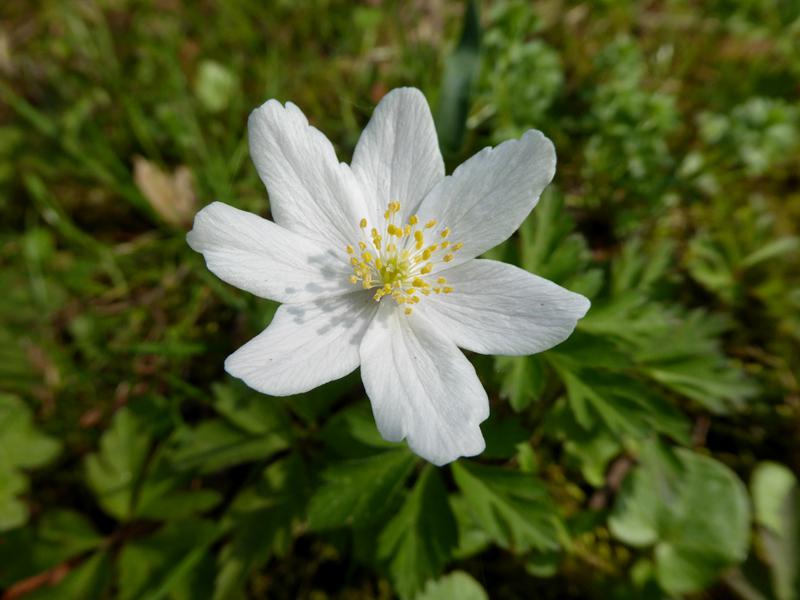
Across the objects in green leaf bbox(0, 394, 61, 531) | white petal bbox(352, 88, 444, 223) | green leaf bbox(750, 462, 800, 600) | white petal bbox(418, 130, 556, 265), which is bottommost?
green leaf bbox(750, 462, 800, 600)

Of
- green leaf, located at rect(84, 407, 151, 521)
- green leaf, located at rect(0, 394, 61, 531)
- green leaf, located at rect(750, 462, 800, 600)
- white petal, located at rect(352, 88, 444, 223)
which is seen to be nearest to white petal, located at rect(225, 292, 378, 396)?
white petal, located at rect(352, 88, 444, 223)

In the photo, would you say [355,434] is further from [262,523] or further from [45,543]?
[45,543]

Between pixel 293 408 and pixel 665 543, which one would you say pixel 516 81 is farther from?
pixel 665 543

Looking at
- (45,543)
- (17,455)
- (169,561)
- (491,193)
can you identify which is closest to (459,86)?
(491,193)

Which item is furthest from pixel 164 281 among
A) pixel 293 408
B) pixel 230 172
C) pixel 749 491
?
pixel 749 491

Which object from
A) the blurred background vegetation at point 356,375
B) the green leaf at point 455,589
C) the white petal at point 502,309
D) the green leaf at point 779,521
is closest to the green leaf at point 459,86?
the blurred background vegetation at point 356,375

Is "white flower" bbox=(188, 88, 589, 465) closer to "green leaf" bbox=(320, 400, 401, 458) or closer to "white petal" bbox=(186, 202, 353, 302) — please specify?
"white petal" bbox=(186, 202, 353, 302)

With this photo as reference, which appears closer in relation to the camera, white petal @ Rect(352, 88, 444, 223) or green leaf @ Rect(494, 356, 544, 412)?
white petal @ Rect(352, 88, 444, 223)
